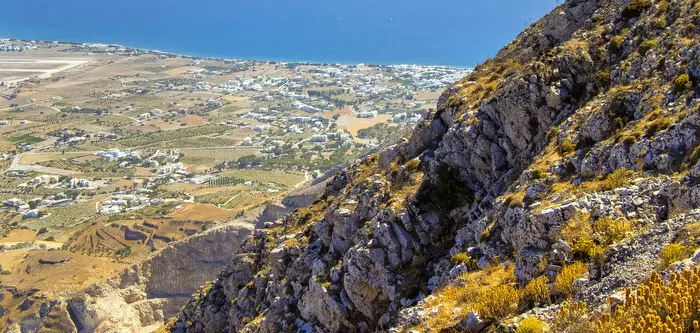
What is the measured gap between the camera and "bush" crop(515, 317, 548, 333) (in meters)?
8.64

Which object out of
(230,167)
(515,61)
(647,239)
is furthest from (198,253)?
Answer: (230,167)

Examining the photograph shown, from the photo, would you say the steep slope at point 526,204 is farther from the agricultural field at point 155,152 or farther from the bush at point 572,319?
the agricultural field at point 155,152

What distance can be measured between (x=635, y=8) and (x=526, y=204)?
10.1 metres

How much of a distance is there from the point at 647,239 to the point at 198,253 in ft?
153

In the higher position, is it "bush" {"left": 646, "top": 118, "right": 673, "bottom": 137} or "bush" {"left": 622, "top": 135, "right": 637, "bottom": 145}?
"bush" {"left": 646, "top": 118, "right": 673, "bottom": 137}

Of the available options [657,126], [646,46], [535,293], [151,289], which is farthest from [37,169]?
[657,126]

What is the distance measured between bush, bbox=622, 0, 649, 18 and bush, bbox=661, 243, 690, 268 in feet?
41.9

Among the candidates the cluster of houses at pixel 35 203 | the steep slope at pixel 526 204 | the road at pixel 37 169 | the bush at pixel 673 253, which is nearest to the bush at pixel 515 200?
the steep slope at pixel 526 204

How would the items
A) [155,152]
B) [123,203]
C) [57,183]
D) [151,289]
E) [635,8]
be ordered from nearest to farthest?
[635,8] → [151,289] → [123,203] → [57,183] → [155,152]

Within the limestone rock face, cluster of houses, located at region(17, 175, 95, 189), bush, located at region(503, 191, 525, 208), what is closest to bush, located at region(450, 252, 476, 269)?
bush, located at region(503, 191, 525, 208)

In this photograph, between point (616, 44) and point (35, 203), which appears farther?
point (35, 203)

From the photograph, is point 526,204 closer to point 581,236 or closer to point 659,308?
point 581,236

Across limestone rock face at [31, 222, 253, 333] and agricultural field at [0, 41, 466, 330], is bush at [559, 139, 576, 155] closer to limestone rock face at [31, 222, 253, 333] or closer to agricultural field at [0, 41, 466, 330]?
limestone rock face at [31, 222, 253, 333]

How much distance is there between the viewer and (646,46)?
1556 cm
